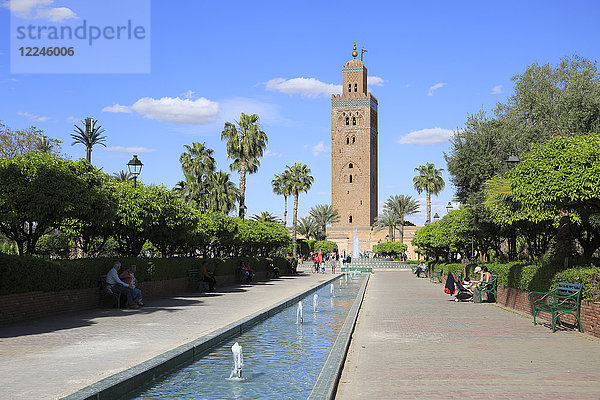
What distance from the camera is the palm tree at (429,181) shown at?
80.9 m

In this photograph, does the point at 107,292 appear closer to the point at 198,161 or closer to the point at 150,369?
the point at 150,369

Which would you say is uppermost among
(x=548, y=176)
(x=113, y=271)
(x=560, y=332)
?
(x=548, y=176)

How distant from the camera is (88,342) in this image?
381 inches

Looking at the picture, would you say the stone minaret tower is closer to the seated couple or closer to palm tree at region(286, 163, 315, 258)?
palm tree at region(286, 163, 315, 258)

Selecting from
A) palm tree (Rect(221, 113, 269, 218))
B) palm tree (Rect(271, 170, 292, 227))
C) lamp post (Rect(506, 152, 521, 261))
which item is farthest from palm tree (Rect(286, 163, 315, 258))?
lamp post (Rect(506, 152, 521, 261))

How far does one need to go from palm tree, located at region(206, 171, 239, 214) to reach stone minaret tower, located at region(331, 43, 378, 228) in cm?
5859

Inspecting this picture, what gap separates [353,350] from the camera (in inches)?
376

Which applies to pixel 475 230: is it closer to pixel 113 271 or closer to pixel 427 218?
pixel 113 271

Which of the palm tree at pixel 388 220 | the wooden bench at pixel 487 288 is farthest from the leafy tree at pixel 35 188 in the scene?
the palm tree at pixel 388 220

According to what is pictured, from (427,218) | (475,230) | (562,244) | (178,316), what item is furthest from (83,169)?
(427,218)

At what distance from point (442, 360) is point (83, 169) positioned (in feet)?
38.1

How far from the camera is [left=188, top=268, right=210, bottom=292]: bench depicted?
22323mm

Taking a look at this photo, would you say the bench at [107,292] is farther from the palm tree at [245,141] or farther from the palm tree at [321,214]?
the palm tree at [321,214]

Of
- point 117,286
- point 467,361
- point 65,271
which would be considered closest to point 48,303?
point 65,271
